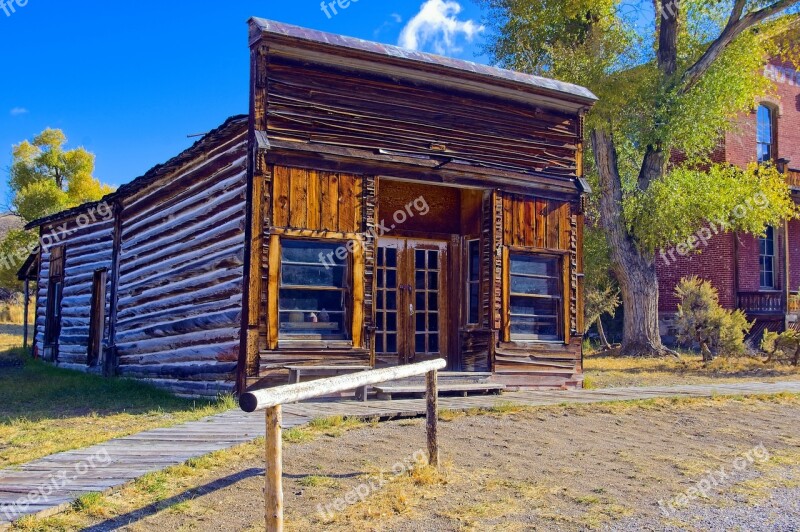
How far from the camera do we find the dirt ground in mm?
5215

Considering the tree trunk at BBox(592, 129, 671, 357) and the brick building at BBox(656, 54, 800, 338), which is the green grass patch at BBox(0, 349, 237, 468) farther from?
the brick building at BBox(656, 54, 800, 338)

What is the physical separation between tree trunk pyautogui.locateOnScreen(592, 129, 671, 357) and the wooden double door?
7.52 meters

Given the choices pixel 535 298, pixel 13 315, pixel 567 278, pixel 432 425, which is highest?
pixel 567 278

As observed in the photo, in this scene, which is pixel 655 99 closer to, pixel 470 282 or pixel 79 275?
pixel 470 282

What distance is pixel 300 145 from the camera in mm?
10156

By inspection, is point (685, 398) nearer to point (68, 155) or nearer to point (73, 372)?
point (73, 372)

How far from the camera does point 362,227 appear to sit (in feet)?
34.5

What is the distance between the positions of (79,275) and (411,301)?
936 cm

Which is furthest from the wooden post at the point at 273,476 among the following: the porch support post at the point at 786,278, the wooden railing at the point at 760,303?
the porch support post at the point at 786,278

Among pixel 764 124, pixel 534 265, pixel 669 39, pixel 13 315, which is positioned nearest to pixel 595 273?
pixel 669 39

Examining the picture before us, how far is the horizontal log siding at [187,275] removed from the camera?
10.5 m

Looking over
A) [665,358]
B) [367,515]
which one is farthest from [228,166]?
[665,358]

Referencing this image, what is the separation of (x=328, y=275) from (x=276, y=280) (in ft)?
2.60

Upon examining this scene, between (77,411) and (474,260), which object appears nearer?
(77,411)
